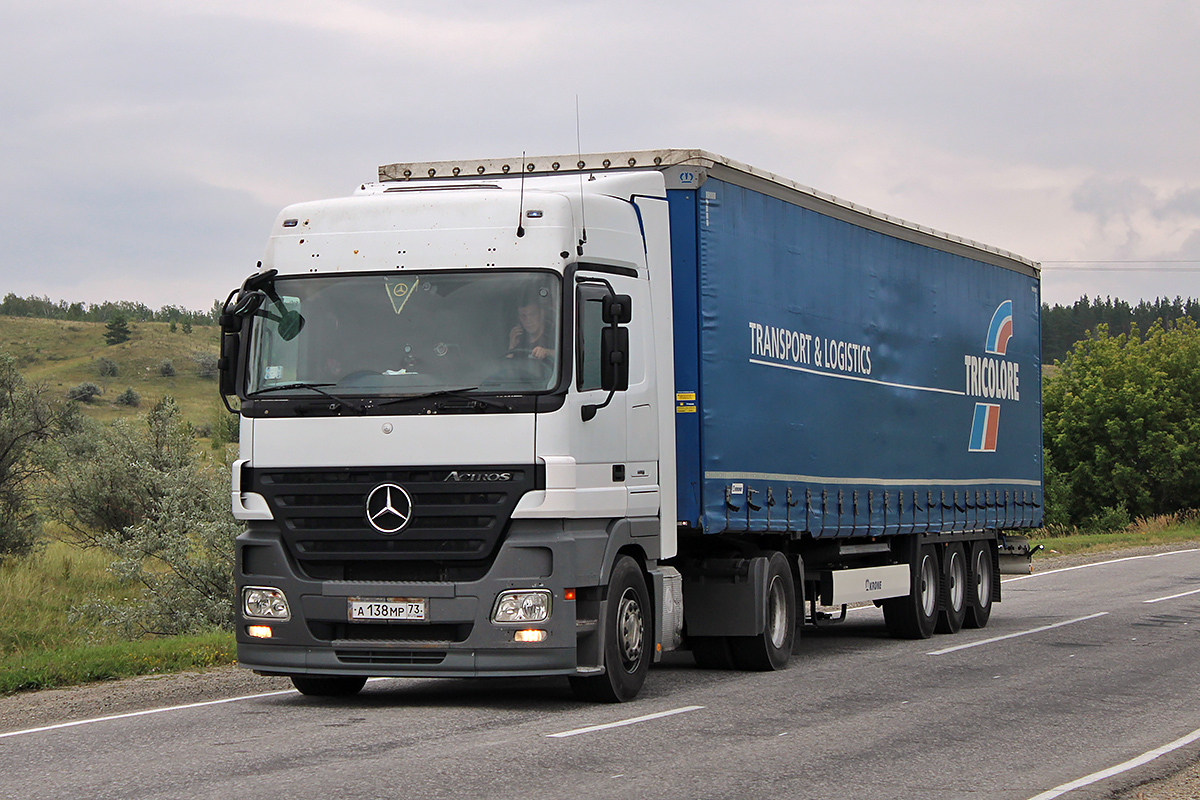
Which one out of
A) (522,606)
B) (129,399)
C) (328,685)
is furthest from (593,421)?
(129,399)

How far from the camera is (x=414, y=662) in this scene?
31.7 ft

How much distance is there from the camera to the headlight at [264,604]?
9.87 m

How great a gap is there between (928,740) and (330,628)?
13.5 ft

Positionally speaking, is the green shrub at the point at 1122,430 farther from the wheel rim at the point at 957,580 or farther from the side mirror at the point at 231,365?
the side mirror at the point at 231,365

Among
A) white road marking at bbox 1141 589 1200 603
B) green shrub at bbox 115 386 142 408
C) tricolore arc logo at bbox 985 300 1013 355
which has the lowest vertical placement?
white road marking at bbox 1141 589 1200 603

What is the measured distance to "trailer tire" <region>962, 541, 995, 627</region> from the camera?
18.0 meters

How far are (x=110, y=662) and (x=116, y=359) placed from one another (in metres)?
94.3

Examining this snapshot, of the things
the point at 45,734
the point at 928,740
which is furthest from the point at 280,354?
the point at 928,740

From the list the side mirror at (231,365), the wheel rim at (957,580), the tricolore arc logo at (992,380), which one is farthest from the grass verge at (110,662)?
the tricolore arc logo at (992,380)

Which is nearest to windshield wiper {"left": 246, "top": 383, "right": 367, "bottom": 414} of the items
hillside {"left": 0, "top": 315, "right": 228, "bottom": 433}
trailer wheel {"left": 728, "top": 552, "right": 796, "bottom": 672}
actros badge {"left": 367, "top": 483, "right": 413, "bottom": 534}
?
actros badge {"left": 367, "top": 483, "right": 413, "bottom": 534}

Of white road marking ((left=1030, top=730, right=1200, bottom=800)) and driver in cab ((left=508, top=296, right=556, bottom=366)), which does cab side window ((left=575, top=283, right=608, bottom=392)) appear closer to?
driver in cab ((left=508, top=296, right=556, bottom=366))

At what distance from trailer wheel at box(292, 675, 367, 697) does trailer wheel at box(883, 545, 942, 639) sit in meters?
7.17

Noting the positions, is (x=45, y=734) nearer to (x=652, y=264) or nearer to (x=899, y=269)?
(x=652, y=264)

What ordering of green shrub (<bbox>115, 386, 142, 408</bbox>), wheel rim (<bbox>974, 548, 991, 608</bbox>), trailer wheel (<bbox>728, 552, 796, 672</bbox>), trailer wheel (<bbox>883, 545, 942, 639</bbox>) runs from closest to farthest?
trailer wheel (<bbox>728, 552, 796, 672</bbox>) → trailer wheel (<bbox>883, 545, 942, 639</bbox>) → wheel rim (<bbox>974, 548, 991, 608</bbox>) → green shrub (<bbox>115, 386, 142, 408</bbox>)
